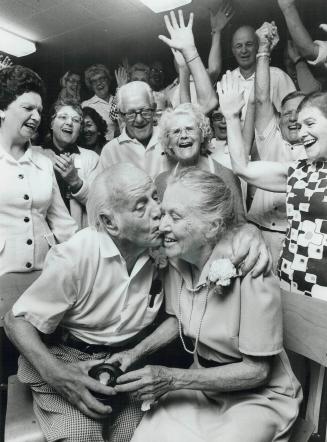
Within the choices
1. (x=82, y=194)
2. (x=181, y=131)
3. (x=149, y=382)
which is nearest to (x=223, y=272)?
(x=149, y=382)

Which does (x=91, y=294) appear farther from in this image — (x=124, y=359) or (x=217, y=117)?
(x=217, y=117)

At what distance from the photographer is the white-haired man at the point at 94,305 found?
1163 mm

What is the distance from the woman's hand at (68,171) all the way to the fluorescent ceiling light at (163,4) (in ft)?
2.75

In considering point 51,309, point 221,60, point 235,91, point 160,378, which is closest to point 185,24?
point 221,60

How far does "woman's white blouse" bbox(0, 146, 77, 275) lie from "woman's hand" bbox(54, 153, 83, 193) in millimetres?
207

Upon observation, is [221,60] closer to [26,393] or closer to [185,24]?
[185,24]

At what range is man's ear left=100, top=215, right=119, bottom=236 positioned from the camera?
128cm

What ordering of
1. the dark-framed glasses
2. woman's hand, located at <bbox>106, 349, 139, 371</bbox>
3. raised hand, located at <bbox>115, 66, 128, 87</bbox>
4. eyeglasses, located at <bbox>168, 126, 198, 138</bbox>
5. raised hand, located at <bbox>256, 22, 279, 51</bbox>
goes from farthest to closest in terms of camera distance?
raised hand, located at <bbox>115, 66, 128, 87</bbox>, the dark-framed glasses, raised hand, located at <bbox>256, 22, 279, 51</bbox>, eyeglasses, located at <bbox>168, 126, 198, 138</bbox>, woman's hand, located at <bbox>106, 349, 139, 371</bbox>

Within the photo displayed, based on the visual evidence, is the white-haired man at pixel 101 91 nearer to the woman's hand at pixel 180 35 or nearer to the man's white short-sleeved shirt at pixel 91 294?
the woman's hand at pixel 180 35

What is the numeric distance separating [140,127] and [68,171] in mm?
419

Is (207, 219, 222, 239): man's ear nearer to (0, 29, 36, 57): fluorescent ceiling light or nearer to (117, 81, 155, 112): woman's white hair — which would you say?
(117, 81, 155, 112): woman's white hair

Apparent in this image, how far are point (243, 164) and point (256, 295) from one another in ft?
2.56

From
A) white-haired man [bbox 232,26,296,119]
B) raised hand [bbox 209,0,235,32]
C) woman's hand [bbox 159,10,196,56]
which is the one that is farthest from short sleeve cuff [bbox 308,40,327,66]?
woman's hand [bbox 159,10,196,56]

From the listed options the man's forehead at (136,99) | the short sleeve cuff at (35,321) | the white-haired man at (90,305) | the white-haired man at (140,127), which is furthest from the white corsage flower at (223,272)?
the man's forehead at (136,99)
